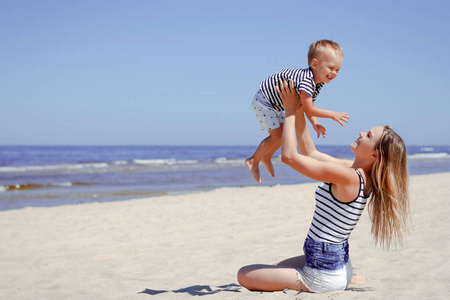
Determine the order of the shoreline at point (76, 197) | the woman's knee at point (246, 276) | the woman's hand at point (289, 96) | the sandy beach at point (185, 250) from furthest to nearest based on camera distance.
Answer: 1. the shoreline at point (76, 197)
2. the sandy beach at point (185, 250)
3. the woman's knee at point (246, 276)
4. the woman's hand at point (289, 96)

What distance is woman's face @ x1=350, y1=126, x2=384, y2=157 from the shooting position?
10.0 ft

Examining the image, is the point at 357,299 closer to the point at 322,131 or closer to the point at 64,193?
the point at 322,131

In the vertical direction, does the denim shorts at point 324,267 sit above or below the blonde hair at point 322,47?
below

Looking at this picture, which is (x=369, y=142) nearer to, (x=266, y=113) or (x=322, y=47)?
(x=322, y=47)

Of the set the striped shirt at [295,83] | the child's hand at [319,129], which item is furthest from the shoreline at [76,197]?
the striped shirt at [295,83]

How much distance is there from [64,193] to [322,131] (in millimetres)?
12547

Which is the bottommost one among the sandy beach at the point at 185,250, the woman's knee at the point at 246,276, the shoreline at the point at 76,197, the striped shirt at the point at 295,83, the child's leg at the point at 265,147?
the shoreline at the point at 76,197

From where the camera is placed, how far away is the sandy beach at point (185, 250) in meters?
4.17

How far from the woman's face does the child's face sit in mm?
542

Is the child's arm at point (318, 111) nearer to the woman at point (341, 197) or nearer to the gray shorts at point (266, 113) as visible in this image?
the woman at point (341, 197)

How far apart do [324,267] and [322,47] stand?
1.69m

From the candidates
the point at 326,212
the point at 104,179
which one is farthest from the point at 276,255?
the point at 104,179

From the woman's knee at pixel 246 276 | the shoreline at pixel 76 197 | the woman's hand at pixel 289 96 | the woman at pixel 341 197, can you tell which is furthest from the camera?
the shoreline at pixel 76 197

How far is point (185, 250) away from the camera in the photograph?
6191mm
